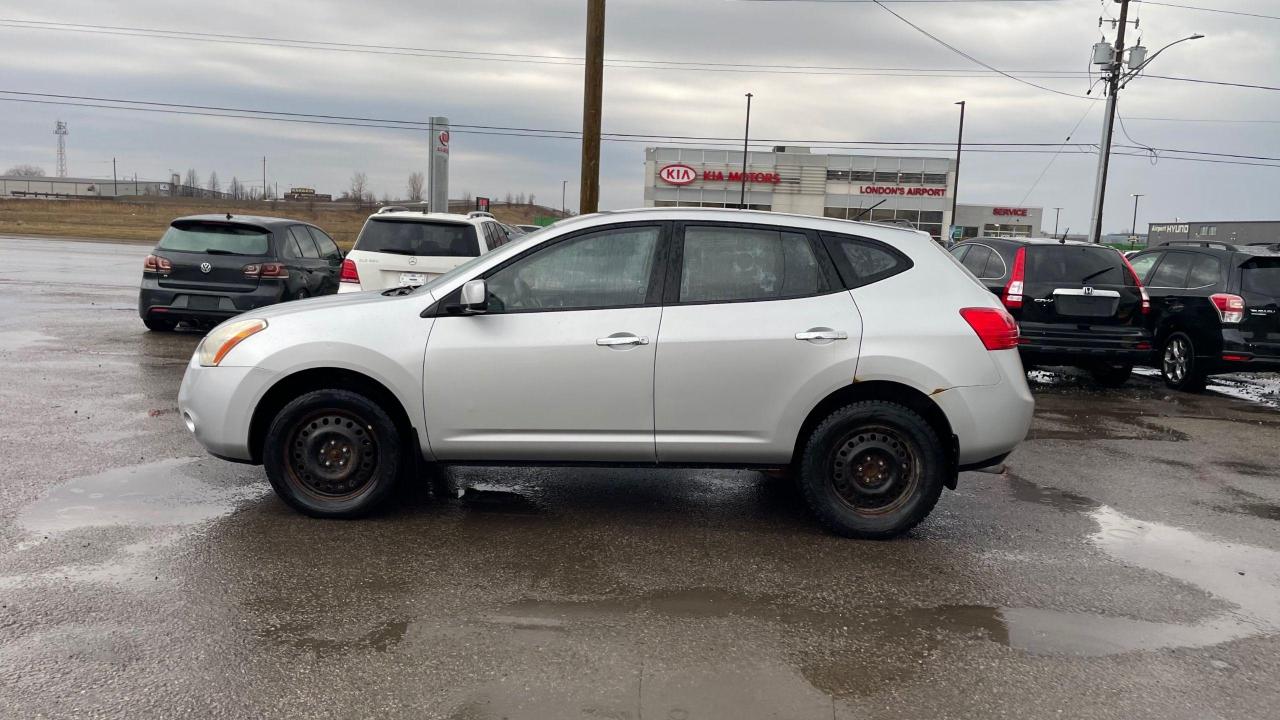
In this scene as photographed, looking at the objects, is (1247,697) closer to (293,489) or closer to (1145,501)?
(1145,501)

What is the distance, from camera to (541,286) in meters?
5.10

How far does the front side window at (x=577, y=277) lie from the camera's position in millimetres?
5074

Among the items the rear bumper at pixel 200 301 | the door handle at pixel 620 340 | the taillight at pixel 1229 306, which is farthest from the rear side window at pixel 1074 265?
the rear bumper at pixel 200 301

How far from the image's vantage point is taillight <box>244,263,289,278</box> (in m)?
11.6

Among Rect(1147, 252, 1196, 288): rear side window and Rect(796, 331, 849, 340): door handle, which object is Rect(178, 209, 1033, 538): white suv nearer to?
Rect(796, 331, 849, 340): door handle

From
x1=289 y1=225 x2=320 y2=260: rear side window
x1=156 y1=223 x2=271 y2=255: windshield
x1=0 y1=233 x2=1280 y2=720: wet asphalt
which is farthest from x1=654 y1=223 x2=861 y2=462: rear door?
x1=289 y1=225 x2=320 y2=260: rear side window

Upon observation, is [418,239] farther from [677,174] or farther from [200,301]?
[677,174]

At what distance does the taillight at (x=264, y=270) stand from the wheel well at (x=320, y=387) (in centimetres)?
708

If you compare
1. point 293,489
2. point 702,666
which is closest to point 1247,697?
point 702,666

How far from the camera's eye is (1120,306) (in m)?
10.2

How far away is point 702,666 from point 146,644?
2.17 metres

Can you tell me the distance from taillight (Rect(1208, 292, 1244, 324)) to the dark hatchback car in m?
Result: 11.2

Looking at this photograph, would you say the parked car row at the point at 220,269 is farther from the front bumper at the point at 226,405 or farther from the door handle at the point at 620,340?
the door handle at the point at 620,340

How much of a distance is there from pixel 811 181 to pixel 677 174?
31.7 ft
